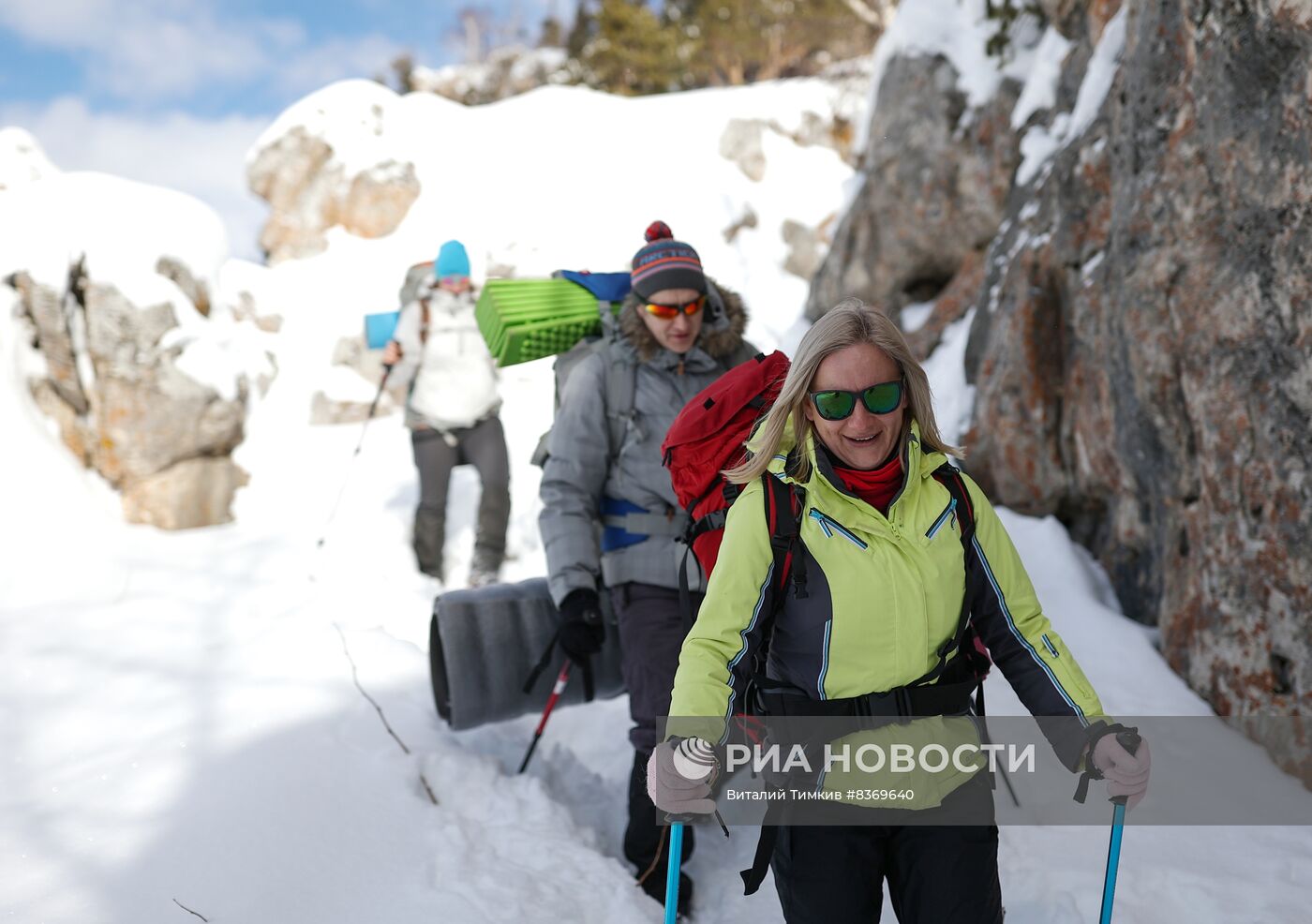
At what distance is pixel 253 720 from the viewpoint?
11.1 ft

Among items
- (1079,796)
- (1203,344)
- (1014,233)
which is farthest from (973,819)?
(1014,233)

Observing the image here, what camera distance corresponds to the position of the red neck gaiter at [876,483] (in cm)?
188

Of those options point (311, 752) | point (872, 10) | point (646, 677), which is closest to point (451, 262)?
point (311, 752)

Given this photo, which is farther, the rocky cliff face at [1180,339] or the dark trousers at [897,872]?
the rocky cliff face at [1180,339]

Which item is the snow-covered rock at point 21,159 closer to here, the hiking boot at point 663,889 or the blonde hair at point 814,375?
the hiking boot at point 663,889

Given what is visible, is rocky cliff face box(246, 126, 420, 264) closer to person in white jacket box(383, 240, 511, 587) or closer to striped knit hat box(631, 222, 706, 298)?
person in white jacket box(383, 240, 511, 587)

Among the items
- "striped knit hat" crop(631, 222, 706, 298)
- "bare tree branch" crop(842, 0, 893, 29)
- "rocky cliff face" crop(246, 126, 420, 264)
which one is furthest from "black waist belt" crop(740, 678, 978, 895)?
"bare tree branch" crop(842, 0, 893, 29)

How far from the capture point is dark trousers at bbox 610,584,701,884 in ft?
9.27

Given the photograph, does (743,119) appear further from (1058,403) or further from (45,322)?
(1058,403)

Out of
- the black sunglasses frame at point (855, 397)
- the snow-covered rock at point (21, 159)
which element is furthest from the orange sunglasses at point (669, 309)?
the snow-covered rock at point (21, 159)

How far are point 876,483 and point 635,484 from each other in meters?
1.30

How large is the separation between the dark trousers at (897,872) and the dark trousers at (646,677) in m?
0.96

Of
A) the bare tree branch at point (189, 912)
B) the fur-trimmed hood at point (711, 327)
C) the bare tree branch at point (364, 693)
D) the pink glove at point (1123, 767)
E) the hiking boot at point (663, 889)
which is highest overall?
the fur-trimmed hood at point (711, 327)

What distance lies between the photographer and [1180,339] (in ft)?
10.9
